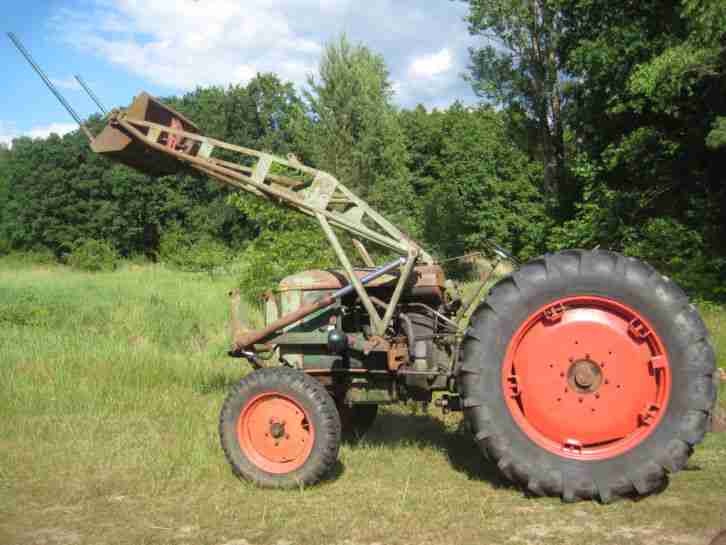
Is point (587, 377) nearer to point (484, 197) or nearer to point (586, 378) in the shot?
point (586, 378)

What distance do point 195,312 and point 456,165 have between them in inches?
996

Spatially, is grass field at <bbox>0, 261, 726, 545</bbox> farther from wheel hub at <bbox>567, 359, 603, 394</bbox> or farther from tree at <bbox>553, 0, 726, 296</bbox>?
tree at <bbox>553, 0, 726, 296</bbox>

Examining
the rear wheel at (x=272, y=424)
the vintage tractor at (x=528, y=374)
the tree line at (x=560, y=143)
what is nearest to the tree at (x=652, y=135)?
the tree line at (x=560, y=143)

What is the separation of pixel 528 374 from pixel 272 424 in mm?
1881

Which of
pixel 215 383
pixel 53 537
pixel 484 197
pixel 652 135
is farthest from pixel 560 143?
pixel 53 537

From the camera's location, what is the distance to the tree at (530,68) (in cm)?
2294

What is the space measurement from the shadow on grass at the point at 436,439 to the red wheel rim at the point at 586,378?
66 centimetres

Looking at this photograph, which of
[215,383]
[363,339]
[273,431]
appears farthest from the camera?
[215,383]

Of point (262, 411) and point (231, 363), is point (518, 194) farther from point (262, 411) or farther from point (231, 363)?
point (262, 411)

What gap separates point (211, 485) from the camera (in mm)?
5168

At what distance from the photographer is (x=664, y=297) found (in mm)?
4441

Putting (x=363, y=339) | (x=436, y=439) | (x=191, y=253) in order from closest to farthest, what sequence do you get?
(x=363, y=339) → (x=436, y=439) → (x=191, y=253)

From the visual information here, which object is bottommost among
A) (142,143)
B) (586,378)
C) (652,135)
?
(586,378)

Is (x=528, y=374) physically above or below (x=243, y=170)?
below
